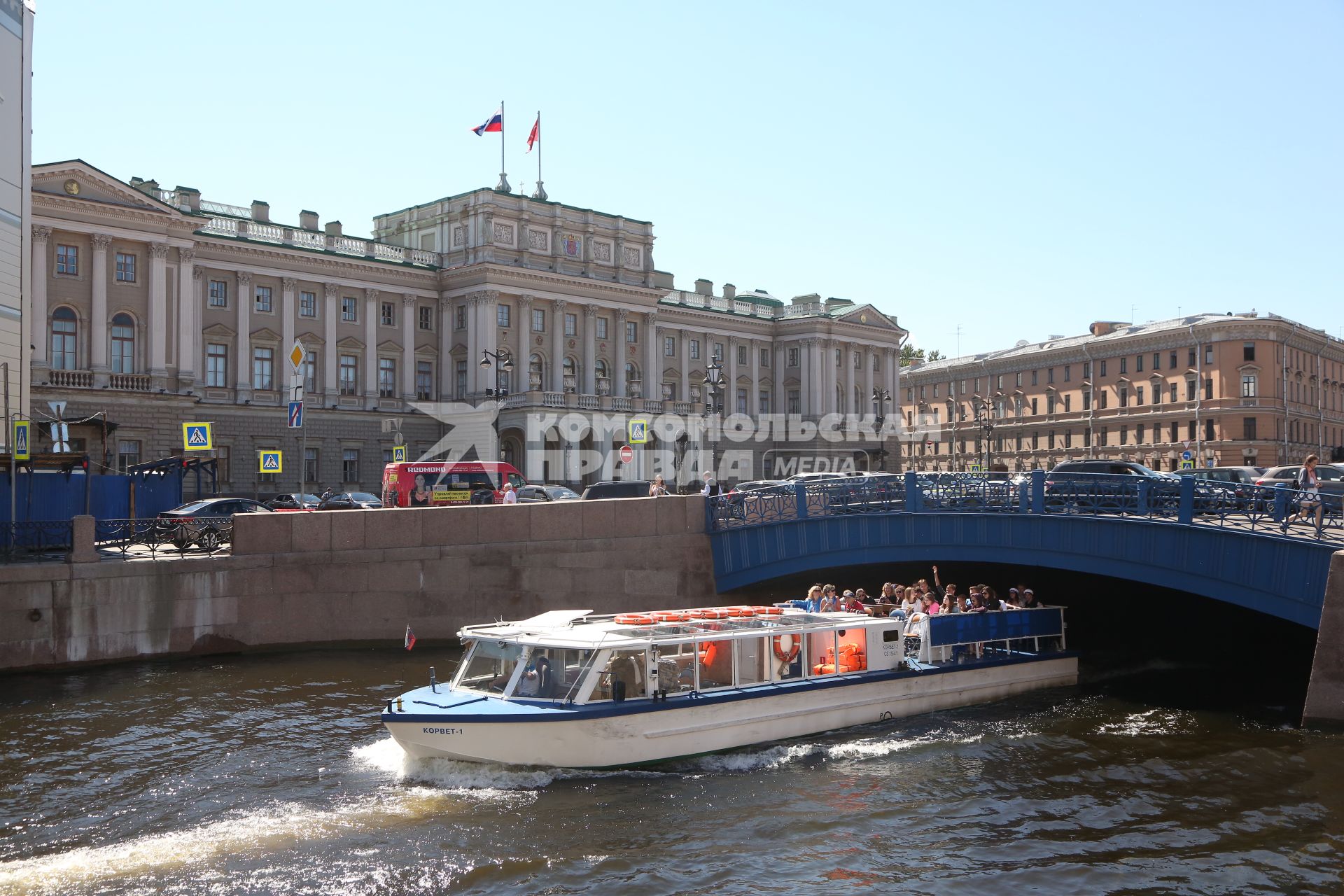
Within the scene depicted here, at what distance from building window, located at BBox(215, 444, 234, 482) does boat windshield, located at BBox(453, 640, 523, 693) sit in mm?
48123

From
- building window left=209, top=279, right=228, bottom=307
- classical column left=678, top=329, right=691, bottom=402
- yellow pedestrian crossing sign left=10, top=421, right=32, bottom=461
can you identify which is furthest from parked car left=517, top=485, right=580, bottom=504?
classical column left=678, top=329, right=691, bottom=402

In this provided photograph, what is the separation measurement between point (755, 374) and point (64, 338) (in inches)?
2073

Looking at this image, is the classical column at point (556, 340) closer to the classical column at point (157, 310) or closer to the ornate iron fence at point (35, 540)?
the classical column at point (157, 310)

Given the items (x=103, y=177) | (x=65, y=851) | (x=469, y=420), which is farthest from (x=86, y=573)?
(x=469, y=420)

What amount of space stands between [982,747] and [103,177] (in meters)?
51.1

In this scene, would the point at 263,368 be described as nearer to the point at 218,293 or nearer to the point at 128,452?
the point at 218,293

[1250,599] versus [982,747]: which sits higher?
[1250,599]

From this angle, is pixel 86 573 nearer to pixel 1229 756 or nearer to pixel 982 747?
pixel 982 747

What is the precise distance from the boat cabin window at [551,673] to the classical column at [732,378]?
246 ft

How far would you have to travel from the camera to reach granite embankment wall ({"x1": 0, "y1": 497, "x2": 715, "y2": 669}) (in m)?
25.5

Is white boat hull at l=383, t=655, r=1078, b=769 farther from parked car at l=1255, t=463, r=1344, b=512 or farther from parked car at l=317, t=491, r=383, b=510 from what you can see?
parked car at l=317, t=491, r=383, b=510

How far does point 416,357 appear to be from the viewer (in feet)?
243

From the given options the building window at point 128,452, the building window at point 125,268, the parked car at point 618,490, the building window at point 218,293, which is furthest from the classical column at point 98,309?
the parked car at point 618,490

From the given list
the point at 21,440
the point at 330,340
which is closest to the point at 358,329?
the point at 330,340
